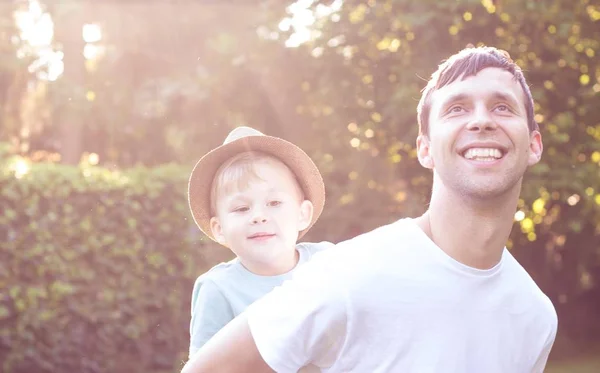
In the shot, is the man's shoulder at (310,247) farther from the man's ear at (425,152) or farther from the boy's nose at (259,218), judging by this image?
the man's ear at (425,152)

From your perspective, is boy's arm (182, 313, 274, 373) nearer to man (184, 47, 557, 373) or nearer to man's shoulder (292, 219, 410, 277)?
man (184, 47, 557, 373)

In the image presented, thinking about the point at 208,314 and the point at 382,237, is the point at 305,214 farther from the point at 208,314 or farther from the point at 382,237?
the point at 382,237

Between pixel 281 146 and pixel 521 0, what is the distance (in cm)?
651

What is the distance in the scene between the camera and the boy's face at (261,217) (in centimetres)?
341

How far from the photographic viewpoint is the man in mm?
2221

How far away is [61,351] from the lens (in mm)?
8422

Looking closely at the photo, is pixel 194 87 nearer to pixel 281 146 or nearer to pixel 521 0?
pixel 521 0

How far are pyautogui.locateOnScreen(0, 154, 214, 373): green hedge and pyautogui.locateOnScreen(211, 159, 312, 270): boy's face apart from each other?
510 centimetres

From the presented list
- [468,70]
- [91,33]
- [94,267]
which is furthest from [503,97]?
[91,33]

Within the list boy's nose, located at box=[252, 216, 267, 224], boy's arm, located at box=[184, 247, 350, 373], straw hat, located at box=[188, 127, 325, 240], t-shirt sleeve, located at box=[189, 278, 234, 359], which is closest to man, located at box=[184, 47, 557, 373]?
boy's arm, located at box=[184, 247, 350, 373]

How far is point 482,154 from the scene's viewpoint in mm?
2318

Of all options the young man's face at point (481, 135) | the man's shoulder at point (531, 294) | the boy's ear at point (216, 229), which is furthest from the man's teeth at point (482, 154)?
the boy's ear at point (216, 229)

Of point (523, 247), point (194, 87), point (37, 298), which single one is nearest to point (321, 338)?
point (37, 298)

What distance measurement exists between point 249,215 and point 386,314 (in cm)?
131
